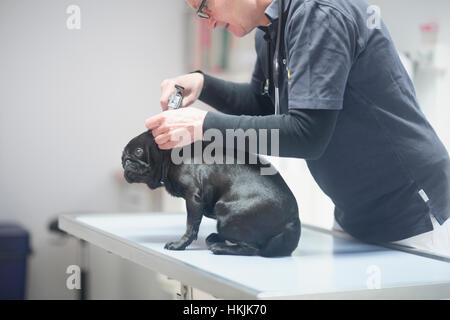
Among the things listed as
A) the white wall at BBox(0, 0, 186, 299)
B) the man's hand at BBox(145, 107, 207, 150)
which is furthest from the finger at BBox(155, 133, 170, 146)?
the white wall at BBox(0, 0, 186, 299)

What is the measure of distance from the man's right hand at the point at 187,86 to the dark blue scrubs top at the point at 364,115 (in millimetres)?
228

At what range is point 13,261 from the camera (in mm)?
2549

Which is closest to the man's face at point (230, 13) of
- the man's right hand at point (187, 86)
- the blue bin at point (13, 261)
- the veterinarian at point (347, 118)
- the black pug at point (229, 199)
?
the veterinarian at point (347, 118)

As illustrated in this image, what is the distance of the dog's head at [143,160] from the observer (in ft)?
3.42

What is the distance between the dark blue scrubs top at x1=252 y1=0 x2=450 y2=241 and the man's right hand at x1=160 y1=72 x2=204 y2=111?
228 mm

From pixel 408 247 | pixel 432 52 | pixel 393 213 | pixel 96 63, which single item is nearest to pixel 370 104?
pixel 393 213

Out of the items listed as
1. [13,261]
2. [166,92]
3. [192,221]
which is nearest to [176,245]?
[192,221]

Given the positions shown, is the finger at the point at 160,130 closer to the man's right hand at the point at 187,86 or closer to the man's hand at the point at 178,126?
the man's hand at the point at 178,126

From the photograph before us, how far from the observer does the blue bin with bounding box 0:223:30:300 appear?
2527 millimetres

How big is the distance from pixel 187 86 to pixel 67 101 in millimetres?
1819

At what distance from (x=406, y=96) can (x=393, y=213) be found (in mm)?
236

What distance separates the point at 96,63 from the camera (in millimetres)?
2867

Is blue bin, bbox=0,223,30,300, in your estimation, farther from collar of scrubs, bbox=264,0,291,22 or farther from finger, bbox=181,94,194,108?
collar of scrubs, bbox=264,0,291,22
